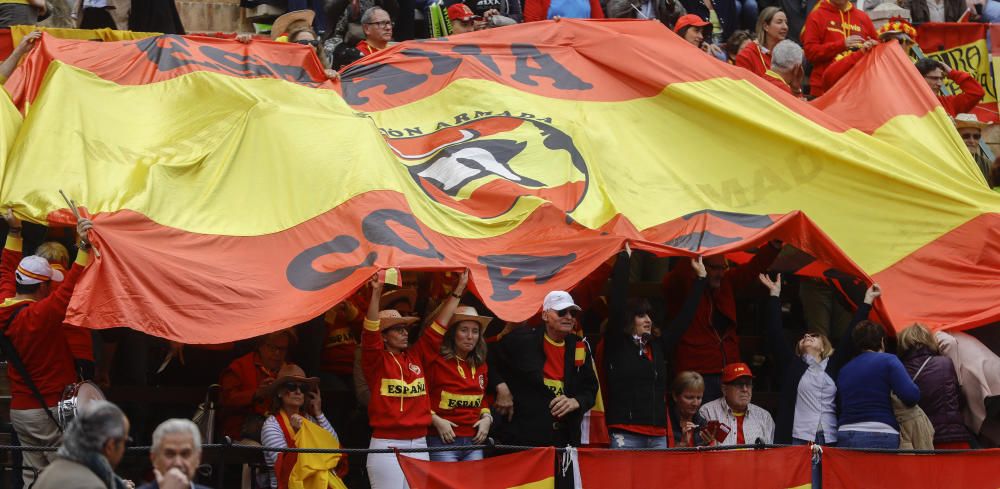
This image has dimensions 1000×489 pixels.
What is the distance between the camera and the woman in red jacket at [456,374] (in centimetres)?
1055

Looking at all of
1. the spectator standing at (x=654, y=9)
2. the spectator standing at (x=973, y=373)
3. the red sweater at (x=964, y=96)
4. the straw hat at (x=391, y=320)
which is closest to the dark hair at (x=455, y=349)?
the straw hat at (x=391, y=320)

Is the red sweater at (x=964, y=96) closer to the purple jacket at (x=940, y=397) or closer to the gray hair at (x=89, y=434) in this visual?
the purple jacket at (x=940, y=397)

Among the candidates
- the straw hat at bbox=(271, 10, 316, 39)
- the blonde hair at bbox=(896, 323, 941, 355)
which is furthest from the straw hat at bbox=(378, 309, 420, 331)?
the straw hat at bbox=(271, 10, 316, 39)

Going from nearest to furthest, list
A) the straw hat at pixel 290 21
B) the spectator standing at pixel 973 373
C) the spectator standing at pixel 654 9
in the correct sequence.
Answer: the spectator standing at pixel 973 373
the straw hat at pixel 290 21
the spectator standing at pixel 654 9

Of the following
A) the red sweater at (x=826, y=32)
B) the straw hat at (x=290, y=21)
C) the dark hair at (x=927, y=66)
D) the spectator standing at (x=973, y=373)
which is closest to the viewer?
the spectator standing at (x=973, y=373)

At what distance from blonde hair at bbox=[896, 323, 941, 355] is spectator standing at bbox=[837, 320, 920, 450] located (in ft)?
1.39

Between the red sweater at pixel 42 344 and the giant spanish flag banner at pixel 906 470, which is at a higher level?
the red sweater at pixel 42 344

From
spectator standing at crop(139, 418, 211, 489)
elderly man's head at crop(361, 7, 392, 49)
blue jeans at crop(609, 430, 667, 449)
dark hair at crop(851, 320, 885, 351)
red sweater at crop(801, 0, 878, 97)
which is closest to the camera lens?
spectator standing at crop(139, 418, 211, 489)

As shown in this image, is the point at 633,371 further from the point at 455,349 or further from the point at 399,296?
the point at 399,296

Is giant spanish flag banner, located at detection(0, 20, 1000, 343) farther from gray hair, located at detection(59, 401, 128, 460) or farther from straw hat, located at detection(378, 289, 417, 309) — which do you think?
gray hair, located at detection(59, 401, 128, 460)

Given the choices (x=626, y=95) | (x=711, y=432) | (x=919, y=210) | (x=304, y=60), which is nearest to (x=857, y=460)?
(x=711, y=432)

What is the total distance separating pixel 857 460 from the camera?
404 inches

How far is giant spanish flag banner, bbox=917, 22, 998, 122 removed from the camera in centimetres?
1703

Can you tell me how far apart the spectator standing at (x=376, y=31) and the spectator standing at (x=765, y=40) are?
3.24m
